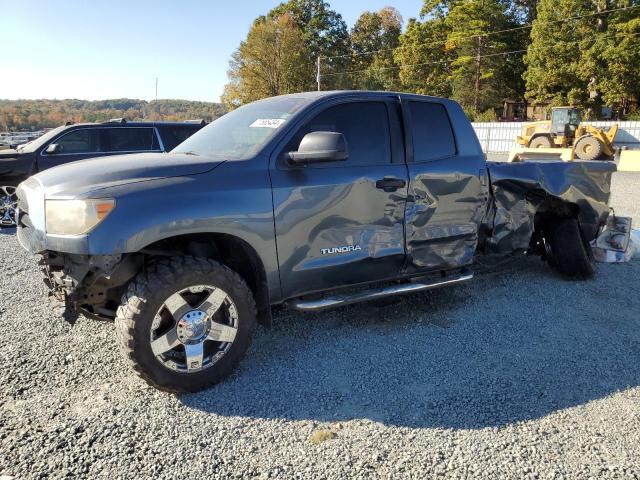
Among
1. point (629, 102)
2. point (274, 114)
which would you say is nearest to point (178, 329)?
point (274, 114)

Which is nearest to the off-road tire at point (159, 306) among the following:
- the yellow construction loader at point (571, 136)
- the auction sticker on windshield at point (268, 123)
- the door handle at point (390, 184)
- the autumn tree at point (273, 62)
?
the auction sticker on windshield at point (268, 123)

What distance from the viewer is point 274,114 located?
12.6 feet

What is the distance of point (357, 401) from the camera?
3.14 meters

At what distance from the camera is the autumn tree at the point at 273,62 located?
53438 mm

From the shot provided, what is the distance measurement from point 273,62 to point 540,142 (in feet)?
119

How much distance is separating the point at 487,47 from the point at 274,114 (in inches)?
1769

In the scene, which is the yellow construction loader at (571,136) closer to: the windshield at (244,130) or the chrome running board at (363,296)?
the chrome running board at (363,296)

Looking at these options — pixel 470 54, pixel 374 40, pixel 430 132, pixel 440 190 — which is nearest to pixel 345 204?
pixel 440 190

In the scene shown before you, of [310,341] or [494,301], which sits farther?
[494,301]

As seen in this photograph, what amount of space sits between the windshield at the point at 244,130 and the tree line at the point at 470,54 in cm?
3630

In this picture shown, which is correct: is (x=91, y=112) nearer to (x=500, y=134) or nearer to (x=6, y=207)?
(x=500, y=134)

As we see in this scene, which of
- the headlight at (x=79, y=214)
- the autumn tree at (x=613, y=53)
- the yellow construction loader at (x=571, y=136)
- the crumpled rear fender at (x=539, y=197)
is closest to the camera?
the headlight at (x=79, y=214)

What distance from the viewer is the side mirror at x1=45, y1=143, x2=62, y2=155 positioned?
864 centimetres

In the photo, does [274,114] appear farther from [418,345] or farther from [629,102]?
[629,102]
